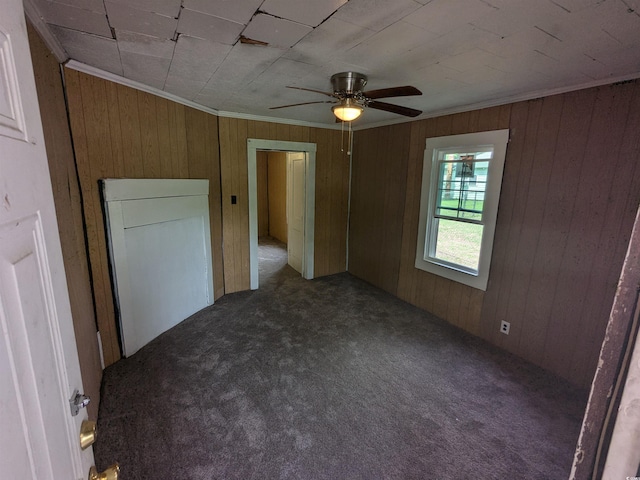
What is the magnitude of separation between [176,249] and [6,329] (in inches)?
107

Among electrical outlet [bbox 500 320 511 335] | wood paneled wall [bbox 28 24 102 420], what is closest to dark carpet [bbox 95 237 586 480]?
electrical outlet [bbox 500 320 511 335]

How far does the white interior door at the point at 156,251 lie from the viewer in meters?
2.43

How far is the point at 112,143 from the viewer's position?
7.70 ft

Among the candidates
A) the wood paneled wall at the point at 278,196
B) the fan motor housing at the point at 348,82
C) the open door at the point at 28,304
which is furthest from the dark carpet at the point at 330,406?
the wood paneled wall at the point at 278,196

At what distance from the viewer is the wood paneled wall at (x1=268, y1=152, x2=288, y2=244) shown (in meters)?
6.77

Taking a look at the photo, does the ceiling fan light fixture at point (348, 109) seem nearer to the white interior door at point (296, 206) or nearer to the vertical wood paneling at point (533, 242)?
the vertical wood paneling at point (533, 242)

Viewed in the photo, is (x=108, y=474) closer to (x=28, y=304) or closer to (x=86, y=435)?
(x=86, y=435)

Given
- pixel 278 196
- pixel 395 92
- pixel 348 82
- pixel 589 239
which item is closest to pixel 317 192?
pixel 348 82

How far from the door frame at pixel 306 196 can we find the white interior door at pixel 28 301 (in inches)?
128

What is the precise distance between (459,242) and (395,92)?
6.54ft

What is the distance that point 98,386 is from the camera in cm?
213

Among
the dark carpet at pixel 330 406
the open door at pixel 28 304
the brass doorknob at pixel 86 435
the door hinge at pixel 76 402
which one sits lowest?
the dark carpet at pixel 330 406

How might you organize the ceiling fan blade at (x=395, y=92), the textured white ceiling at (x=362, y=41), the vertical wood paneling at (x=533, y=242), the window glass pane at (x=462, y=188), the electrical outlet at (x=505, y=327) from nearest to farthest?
the textured white ceiling at (x=362, y=41) → the ceiling fan blade at (x=395, y=92) → the vertical wood paneling at (x=533, y=242) → the electrical outlet at (x=505, y=327) → the window glass pane at (x=462, y=188)

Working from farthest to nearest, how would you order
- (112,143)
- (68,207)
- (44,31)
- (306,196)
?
(306,196)
(112,143)
(68,207)
(44,31)
